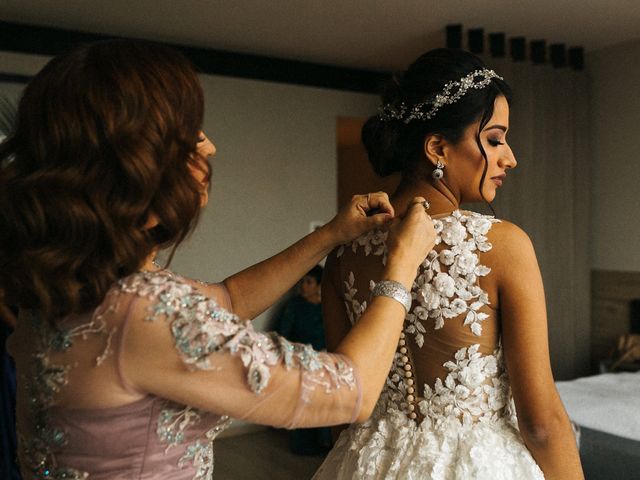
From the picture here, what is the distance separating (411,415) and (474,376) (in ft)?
0.57

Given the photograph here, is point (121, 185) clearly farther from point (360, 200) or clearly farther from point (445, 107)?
point (445, 107)

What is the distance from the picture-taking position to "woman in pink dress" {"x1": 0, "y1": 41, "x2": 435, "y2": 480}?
86cm

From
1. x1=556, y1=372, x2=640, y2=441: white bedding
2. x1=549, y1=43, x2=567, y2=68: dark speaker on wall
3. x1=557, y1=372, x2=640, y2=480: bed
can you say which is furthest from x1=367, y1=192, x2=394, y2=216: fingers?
x1=549, y1=43, x2=567, y2=68: dark speaker on wall

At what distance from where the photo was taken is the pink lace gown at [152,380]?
2.84 feet

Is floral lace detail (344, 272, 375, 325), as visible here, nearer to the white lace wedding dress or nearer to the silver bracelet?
the white lace wedding dress

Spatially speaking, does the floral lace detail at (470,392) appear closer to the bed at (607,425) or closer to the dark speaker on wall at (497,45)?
the bed at (607,425)

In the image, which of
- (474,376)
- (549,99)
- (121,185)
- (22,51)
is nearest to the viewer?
(121,185)

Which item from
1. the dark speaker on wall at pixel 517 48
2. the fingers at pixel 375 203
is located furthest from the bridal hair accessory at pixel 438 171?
the dark speaker on wall at pixel 517 48

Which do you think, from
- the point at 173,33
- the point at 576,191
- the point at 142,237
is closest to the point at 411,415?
the point at 142,237

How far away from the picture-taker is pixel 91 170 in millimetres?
865

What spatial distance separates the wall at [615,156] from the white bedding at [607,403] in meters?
1.27

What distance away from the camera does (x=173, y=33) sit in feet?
14.6

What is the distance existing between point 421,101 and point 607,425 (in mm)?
2247

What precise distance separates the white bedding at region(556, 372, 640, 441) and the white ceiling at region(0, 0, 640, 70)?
2.25 m
